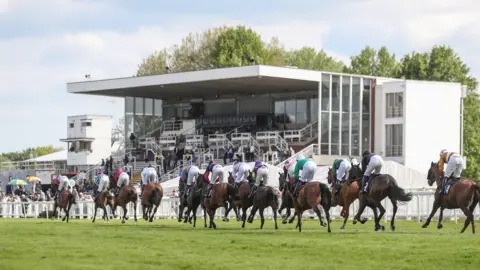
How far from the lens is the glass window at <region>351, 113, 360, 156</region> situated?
239ft

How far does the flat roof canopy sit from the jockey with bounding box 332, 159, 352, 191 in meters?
33.2

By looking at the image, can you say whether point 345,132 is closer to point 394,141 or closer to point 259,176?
point 394,141

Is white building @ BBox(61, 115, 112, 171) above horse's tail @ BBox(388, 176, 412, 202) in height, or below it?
above

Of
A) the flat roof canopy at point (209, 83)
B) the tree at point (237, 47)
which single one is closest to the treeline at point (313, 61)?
the tree at point (237, 47)

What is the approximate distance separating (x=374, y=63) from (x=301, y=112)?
29.9m

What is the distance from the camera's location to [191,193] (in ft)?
124

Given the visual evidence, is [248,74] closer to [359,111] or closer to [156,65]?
[359,111]

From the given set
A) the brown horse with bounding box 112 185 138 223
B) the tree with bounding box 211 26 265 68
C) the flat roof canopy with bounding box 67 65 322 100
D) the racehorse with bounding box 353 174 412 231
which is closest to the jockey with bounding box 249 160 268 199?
the racehorse with bounding box 353 174 412 231

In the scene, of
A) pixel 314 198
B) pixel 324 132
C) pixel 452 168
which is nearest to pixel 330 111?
pixel 324 132

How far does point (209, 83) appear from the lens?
73938 millimetres

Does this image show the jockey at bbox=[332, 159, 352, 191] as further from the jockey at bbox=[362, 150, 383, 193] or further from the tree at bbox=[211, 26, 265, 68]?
the tree at bbox=[211, 26, 265, 68]

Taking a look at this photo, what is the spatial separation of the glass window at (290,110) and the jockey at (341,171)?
40.6m

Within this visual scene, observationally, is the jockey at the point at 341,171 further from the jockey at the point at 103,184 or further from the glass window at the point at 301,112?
the glass window at the point at 301,112

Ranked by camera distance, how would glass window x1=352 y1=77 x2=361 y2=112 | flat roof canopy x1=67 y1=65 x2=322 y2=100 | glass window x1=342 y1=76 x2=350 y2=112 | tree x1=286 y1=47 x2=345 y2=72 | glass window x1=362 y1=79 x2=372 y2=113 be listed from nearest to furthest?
flat roof canopy x1=67 y1=65 x2=322 y2=100 < glass window x1=342 y1=76 x2=350 y2=112 < glass window x1=352 y1=77 x2=361 y2=112 < glass window x1=362 y1=79 x2=372 y2=113 < tree x1=286 y1=47 x2=345 y2=72
